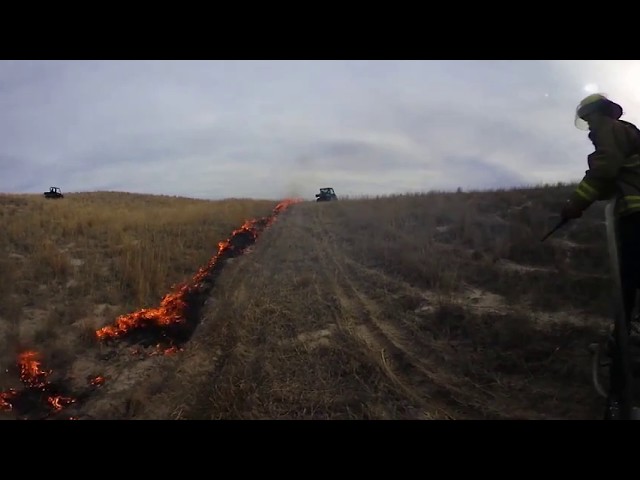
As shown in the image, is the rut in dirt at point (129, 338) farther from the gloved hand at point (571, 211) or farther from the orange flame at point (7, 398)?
the gloved hand at point (571, 211)

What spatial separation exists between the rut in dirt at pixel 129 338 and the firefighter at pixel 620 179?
5260 mm

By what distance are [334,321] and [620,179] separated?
397cm

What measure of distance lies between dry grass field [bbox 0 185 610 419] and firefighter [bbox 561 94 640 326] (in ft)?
4.68

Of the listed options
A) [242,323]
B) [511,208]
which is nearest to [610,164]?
[242,323]

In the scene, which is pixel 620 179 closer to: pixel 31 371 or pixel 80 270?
pixel 31 371

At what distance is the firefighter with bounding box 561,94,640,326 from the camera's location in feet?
12.0

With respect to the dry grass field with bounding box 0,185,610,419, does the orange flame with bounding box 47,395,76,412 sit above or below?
below

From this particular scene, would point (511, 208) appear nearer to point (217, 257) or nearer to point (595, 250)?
point (595, 250)

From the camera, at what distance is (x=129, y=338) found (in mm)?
6273

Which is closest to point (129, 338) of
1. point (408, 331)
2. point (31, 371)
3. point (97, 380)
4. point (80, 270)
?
point (97, 380)

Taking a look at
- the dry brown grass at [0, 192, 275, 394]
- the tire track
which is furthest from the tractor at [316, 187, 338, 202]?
the tire track

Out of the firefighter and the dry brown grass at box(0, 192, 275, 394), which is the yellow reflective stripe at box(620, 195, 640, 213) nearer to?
the firefighter

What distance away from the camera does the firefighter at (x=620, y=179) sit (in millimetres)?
3660
